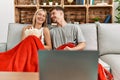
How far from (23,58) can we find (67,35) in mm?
760

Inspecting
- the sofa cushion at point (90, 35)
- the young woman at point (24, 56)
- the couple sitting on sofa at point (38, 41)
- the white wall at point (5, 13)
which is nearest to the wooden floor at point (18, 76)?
the young woman at point (24, 56)

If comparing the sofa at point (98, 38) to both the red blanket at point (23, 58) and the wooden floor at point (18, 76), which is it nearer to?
the red blanket at point (23, 58)

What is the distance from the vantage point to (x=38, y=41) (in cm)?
255

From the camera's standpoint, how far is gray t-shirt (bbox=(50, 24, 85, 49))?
2.86 m

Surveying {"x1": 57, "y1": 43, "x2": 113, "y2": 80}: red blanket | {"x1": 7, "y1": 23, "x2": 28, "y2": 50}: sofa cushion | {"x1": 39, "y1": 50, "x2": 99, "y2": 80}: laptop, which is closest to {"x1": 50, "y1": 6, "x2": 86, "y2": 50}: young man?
{"x1": 57, "y1": 43, "x2": 113, "y2": 80}: red blanket

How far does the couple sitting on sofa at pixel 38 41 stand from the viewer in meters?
2.24

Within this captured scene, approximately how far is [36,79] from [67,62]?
312 millimetres

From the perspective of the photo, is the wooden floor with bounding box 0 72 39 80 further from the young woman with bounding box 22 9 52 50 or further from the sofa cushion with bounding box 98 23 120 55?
the sofa cushion with bounding box 98 23 120 55

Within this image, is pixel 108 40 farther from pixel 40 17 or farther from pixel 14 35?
pixel 14 35

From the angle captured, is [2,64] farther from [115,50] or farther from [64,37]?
[115,50]

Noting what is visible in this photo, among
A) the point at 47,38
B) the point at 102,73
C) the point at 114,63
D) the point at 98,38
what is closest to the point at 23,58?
the point at 47,38

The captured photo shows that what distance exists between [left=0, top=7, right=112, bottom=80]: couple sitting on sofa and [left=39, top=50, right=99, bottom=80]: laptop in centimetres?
113

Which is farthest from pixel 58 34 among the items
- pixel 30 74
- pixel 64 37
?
pixel 30 74

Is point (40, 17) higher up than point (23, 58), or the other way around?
point (40, 17)
